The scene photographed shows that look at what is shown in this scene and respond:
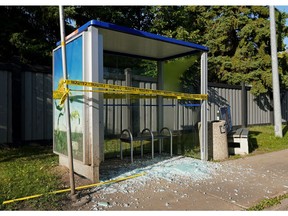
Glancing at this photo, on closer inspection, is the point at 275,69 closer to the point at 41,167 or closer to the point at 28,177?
the point at 41,167

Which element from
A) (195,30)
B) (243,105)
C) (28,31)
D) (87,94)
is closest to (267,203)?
(87,94)

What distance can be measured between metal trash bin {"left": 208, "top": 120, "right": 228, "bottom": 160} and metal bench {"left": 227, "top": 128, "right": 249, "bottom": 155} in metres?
0.88

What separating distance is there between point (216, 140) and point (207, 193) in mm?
2540

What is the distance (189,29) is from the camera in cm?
1393

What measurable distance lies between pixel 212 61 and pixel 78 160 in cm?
1175

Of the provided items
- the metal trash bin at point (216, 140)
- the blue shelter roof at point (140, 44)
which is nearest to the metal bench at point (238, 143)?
the metal trash bin at point (216, 140)

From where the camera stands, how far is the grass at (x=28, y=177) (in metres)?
3.58

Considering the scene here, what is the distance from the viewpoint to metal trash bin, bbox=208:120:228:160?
21.1 feet

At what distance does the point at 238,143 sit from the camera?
7.27 m

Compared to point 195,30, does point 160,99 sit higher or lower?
lower

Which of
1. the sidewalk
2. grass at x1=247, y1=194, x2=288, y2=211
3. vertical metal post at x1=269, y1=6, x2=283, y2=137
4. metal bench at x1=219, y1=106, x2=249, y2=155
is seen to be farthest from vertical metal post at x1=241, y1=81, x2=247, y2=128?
grass at x1=247, y1=194, x2=288, y2=211

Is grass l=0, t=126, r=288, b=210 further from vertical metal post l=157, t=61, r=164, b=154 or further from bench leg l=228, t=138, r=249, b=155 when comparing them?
vertical metal post l=157, t=61, r=164, b=154

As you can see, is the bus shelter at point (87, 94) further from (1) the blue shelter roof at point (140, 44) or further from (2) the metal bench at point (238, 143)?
(2) the metal bench at point (238, 143)

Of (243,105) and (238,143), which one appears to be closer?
(238,143)
